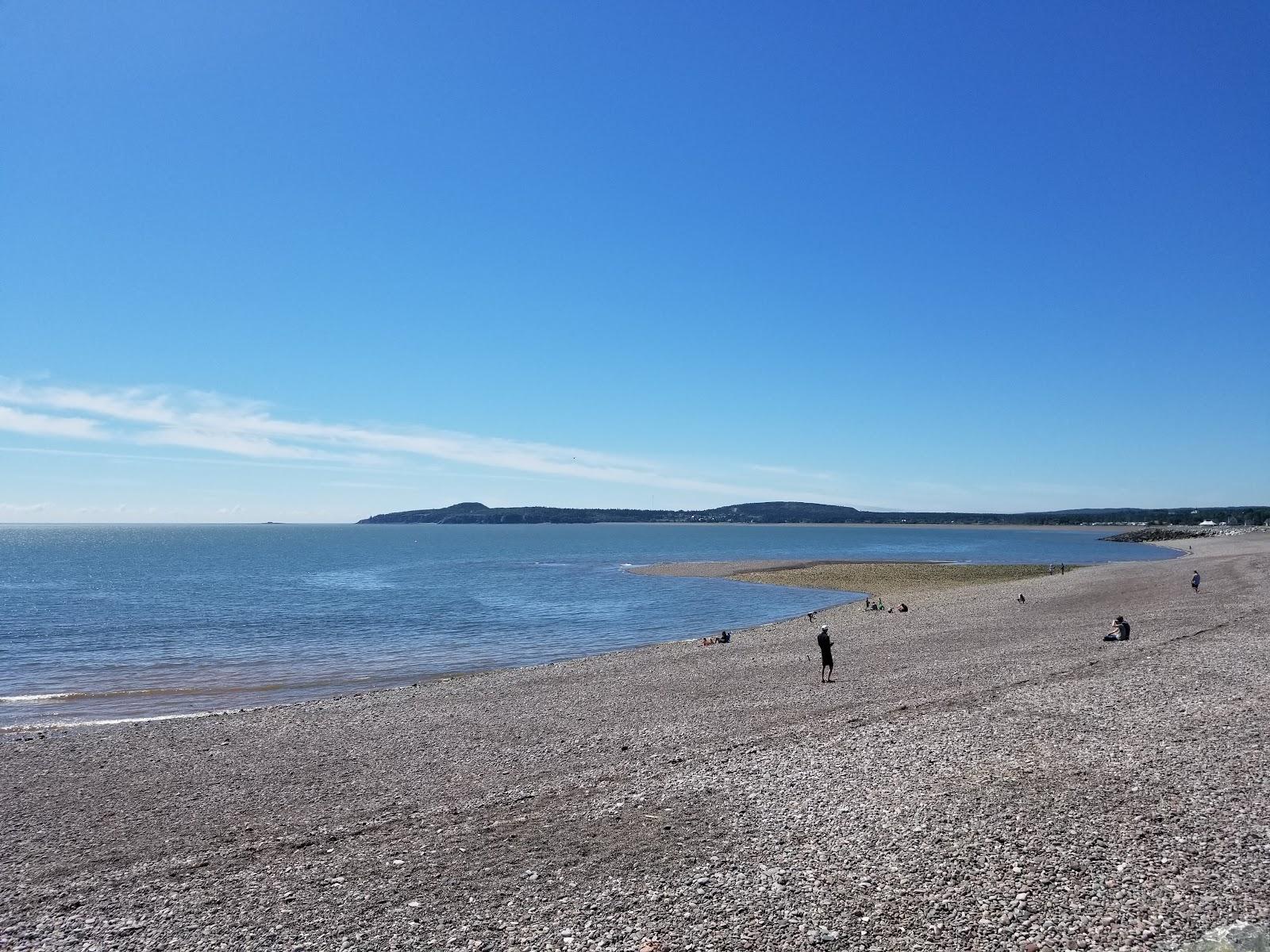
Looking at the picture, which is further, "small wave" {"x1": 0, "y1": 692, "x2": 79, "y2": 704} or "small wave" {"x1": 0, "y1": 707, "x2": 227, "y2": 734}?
"small wave" {"x1": 0, "y1": 692, "x2": 79, "y2": 704}

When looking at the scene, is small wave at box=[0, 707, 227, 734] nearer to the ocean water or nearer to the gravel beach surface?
the ocean water

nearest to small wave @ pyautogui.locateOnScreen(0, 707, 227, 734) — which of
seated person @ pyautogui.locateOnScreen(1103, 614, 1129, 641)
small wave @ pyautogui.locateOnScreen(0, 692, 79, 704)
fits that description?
small wave @ pyautogui.locateOnScreen(0, 692, 79, 704)

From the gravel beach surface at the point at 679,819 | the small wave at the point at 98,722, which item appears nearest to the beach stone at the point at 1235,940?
the gravel beach surface at the point at 679,819

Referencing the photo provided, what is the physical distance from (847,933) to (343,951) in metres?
5.26

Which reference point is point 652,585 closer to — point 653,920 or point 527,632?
point 527,632

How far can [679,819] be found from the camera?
11.3 metres

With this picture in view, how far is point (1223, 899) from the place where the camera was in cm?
799

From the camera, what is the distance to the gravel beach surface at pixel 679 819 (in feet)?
27.4

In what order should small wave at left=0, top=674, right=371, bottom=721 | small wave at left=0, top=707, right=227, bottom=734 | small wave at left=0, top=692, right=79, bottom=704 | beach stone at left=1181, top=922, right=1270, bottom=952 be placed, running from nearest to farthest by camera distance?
beach stone at left=1181, top=922, right=1270, bottom=952 → small wave at left=0, top=707, right=227, bottom=734 → small wave at left=0, top=692, right=79, bottom=704 → small wave at left=0, top=674, right=371, bottom=721

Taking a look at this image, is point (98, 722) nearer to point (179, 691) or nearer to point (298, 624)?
point (179, 691)

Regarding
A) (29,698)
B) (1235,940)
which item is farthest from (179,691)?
(1235,940)

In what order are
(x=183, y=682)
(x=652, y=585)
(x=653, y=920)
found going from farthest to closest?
1. (x=652, y=585)
2. (x=183, y=682)
3. (x=653, y=920)

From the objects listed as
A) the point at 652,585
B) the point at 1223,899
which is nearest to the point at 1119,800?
the point at 1223,899

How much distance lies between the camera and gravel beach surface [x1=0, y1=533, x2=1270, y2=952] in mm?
8352
